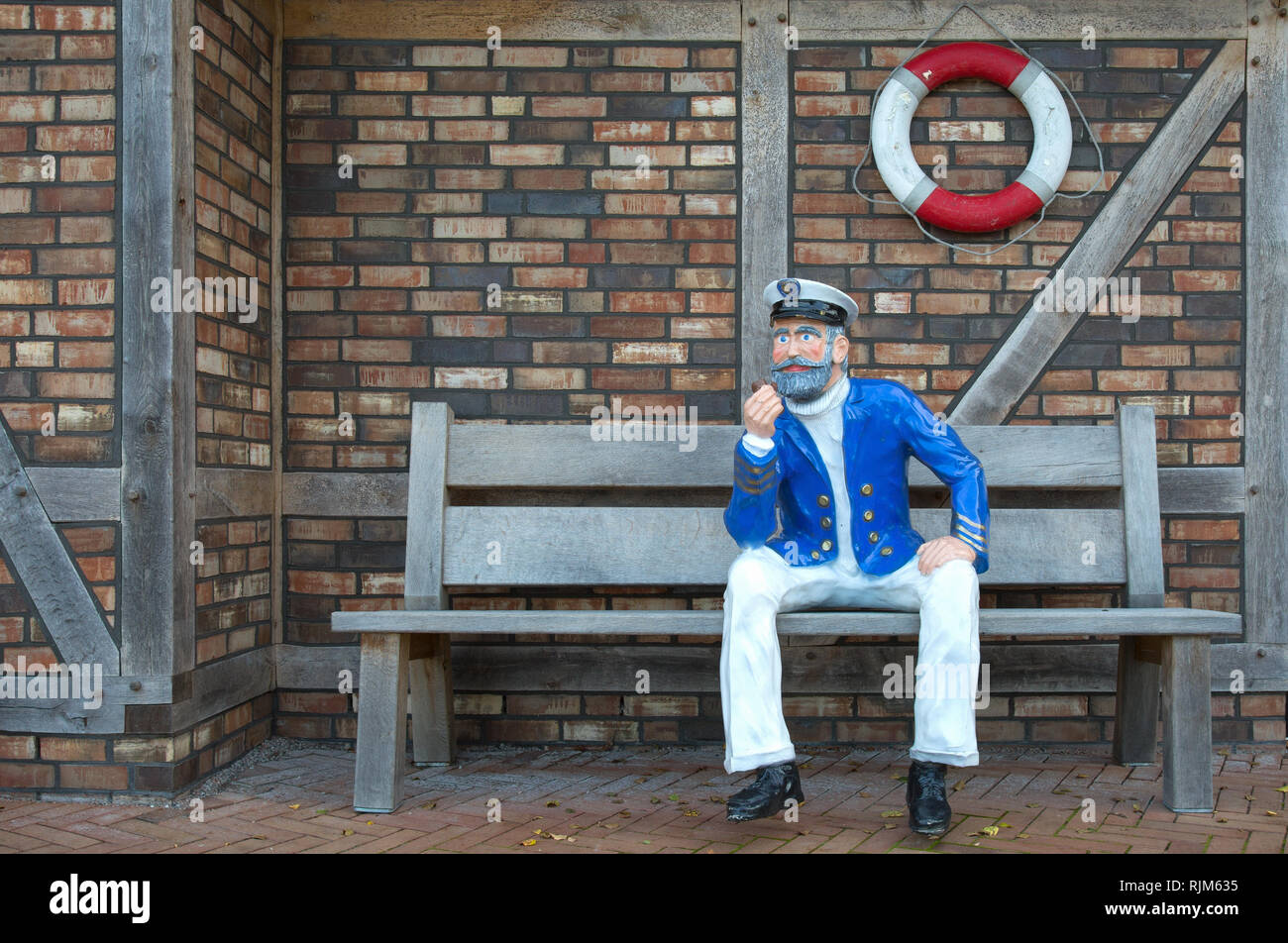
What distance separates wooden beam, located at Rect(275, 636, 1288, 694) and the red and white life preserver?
5.24 ft

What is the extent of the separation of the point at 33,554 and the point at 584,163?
2.29 meters

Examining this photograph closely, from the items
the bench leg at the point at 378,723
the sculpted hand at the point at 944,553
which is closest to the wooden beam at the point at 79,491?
the bench leg at the point at 378,723

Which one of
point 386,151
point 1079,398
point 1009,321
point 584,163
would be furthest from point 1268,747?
point 386,151

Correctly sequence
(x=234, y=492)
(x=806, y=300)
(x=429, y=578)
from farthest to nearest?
(x=234, y=492)
(x=429, y=578)
(x=806, y=300)

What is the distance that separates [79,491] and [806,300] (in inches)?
89.5

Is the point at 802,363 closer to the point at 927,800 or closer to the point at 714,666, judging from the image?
the point at 927,800

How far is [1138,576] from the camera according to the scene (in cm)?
333

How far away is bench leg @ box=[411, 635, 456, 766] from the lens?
3.52 meters

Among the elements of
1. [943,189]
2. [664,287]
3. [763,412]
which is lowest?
[763,412]

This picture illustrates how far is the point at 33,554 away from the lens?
125 inches

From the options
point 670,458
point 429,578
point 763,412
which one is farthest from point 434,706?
point 763,412

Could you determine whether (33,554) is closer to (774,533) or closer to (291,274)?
(291,274)

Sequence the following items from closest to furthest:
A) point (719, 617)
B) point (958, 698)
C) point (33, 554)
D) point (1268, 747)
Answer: point (958, 698) → point (719, 617) → point (33, 554) → point (1268, 747)

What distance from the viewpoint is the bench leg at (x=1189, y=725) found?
296 cm
